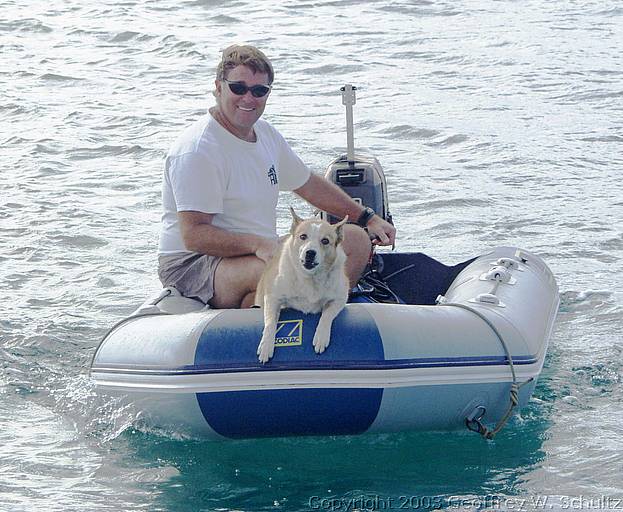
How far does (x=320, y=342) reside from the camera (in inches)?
187

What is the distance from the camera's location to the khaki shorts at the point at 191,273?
5.33 m

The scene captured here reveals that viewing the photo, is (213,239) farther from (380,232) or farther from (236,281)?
(380,232)

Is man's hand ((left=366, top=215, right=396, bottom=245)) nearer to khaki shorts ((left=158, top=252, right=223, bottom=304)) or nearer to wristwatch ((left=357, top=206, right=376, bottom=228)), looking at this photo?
wristwatch ((left=357, top=206, right=376, bottom=228))

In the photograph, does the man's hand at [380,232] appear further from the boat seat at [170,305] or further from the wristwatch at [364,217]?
the boat seat at [170,305]

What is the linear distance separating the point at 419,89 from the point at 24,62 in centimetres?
491

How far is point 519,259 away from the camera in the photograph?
→ 6301 millimetres

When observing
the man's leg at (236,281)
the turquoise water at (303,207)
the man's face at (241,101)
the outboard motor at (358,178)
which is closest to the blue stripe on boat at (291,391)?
the turquoise water at (303,207)

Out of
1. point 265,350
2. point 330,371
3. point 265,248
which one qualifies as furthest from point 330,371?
point 265,248

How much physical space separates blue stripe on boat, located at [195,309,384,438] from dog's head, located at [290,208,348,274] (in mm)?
285

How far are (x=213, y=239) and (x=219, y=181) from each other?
0.81 ft

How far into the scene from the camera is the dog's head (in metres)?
4.56

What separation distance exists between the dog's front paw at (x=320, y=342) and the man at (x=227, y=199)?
495 millimetres

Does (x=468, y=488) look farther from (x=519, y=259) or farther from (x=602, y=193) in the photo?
(x=602, y=193)

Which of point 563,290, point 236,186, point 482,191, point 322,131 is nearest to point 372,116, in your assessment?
point 322,131
